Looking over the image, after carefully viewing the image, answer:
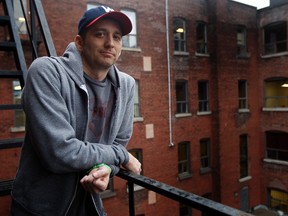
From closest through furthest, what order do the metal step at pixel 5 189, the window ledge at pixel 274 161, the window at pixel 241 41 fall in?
the metal step at pixel 5 189 < the window ledge at pixel 274 161 < the window at pixel 241 41

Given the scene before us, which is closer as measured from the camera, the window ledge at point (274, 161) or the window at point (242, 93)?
the window ledge at point (274, 161)

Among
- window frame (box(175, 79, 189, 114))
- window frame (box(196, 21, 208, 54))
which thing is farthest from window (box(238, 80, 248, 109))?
window frame (box(175, 79, 189, 114))

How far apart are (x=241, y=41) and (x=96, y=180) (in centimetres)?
1878

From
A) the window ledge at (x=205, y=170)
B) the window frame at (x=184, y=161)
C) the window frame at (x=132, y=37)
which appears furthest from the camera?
the window ledge at (x=205, y=170)

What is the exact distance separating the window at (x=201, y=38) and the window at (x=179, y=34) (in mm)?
1354

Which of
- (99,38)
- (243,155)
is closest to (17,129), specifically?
(99,38)

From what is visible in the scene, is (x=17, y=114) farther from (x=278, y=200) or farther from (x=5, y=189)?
(x=278, y=200)

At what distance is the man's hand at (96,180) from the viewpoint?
4.82 ft

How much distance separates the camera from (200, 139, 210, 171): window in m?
16.4

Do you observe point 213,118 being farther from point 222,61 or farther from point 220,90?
point 222,61

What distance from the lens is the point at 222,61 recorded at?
16547mm

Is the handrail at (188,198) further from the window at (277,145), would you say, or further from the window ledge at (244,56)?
the window at (277,145)

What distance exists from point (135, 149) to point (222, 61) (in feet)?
26.1

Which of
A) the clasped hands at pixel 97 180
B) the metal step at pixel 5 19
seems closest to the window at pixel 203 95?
the metal step at pixel 5 19
